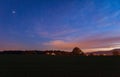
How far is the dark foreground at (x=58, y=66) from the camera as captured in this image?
22227mm

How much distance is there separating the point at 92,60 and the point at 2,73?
990cm

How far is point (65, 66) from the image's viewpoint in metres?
25.1

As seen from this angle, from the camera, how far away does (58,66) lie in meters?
24.5

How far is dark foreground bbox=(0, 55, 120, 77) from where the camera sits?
22.2 metres

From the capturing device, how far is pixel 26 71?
22906 mm

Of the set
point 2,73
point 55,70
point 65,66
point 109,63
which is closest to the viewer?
point 2,73

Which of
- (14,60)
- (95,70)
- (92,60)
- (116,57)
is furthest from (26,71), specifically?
(116,57)

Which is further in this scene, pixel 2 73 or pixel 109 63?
pixel 109 63

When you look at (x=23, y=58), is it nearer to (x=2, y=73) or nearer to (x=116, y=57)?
(x=2, y=73)

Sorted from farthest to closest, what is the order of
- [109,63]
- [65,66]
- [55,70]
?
[109,63]
[65,66]
[55,70]

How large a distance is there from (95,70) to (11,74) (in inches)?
279

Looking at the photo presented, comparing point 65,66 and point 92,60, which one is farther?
point 92,60

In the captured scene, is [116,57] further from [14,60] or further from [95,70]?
[14,60]

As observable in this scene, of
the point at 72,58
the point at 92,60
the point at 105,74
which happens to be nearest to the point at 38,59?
the point at 72,58
